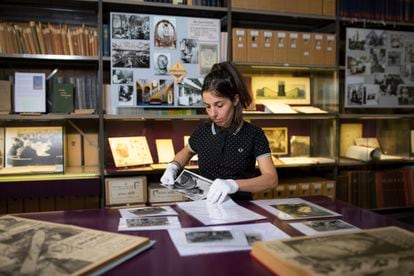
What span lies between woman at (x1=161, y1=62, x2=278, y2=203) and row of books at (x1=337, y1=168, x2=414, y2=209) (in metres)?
1.52

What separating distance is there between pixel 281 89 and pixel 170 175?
1.65m

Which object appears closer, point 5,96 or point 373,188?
point 5,96

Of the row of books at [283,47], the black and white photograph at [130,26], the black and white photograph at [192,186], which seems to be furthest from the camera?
the row of books at [283,47]

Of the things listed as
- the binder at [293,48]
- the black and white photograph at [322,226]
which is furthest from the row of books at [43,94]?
the black and white photograph at [322,226]

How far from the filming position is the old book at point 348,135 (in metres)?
3.21

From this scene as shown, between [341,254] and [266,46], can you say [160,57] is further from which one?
[341,254]

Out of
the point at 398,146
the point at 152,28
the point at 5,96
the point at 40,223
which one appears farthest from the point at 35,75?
the point at 398,146

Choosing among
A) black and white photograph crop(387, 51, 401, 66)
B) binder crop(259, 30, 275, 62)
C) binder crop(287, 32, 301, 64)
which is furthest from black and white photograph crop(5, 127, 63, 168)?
black and white photograph crop(387, 51, 401, 66)

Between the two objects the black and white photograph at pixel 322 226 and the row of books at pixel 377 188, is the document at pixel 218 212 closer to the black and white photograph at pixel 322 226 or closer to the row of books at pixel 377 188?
the black and white photograph at pixel 322 226

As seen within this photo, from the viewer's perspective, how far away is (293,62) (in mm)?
2859

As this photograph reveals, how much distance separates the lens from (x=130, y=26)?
2.54 metres

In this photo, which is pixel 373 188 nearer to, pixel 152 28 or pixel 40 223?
pixel 152 28

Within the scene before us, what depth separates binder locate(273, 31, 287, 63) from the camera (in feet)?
9.22

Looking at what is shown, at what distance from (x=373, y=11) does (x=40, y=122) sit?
106 inches
